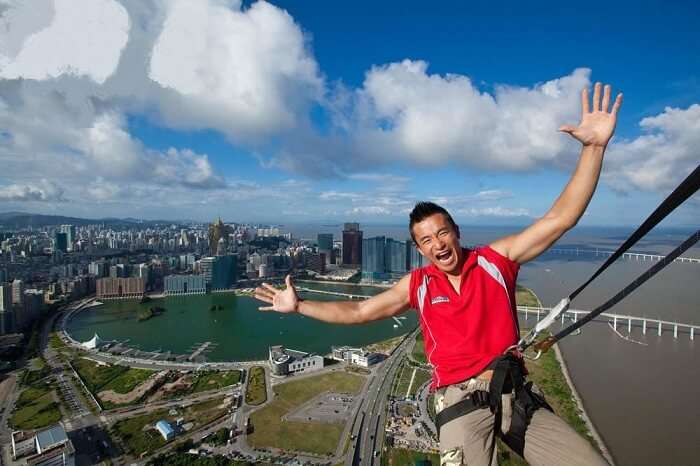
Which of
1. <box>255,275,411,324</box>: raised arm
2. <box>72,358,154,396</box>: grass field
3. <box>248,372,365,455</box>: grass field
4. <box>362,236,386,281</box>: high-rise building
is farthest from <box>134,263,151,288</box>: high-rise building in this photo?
<box>255,275,411,324</box>: raised arm

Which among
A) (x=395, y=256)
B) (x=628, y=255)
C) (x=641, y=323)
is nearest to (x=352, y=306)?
(x=641, y=323)

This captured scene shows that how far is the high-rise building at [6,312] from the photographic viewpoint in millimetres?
11075

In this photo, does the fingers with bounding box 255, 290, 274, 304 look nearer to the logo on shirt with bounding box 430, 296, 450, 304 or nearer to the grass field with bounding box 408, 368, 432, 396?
the logo on shirt with bounding box 430, 296, 450, 304

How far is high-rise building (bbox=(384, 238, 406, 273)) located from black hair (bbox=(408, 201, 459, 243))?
19826mm

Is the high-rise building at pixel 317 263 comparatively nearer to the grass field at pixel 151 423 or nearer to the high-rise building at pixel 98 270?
the high-rise building at pixel 98 270

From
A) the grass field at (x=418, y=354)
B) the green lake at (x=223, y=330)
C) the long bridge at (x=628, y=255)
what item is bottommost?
the green lake at (x=223, y=330)

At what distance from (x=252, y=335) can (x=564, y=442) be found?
10952 millimetres

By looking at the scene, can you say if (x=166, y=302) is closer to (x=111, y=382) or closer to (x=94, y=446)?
(x=111, y=382)

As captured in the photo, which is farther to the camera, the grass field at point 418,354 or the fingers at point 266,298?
the grass field at point 418,354

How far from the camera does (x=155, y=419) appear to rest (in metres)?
5.91

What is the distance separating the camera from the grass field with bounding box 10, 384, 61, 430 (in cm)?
595

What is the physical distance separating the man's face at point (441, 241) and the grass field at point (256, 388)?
21.2ft

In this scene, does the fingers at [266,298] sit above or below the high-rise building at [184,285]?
above

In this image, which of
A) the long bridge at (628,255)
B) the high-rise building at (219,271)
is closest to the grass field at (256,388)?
the high-rise building at (219,271)
